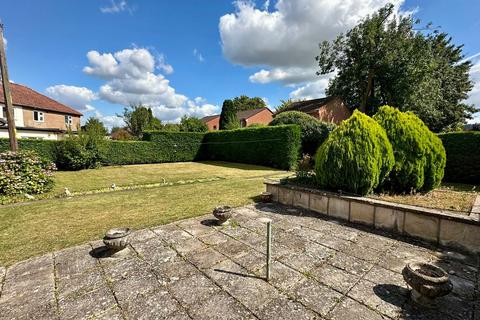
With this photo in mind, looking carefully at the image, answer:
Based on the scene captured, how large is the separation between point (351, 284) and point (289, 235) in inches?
57.1

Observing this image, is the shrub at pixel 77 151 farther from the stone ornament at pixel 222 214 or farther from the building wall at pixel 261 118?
the building wall at pixel 261 118

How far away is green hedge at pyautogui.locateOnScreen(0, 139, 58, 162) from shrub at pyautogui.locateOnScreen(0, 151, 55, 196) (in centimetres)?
586

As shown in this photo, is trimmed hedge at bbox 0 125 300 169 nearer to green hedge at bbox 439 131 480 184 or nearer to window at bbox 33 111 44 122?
green hedge at bbox 439 131 480 184

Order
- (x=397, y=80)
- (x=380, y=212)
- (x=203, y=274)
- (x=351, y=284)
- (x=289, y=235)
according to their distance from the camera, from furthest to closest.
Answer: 1. (x=397, y=80)
2. (x=380, y=212)
3. (x=289, y=235)
4. (x=203, y=274)
5. (x=351, y=284)

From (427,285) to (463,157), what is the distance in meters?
9.37

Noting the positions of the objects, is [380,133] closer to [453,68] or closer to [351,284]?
[351,284]

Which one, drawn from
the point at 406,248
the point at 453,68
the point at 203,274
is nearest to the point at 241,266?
the point at 203,274

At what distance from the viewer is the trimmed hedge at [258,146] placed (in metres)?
13.9

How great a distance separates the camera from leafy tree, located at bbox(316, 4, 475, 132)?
674 inches

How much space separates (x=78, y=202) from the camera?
651 cm

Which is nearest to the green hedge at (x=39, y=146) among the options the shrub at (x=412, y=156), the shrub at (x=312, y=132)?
the shrub at (x=312, y=132)

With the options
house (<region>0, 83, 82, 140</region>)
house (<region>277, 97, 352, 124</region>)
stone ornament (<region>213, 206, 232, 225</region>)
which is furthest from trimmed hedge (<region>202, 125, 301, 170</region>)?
house (<region>0, 83, 82, 140</region>)

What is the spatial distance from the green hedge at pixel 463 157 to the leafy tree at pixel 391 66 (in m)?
11.1

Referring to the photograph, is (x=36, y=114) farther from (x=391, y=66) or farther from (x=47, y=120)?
(x=391, y=66)
